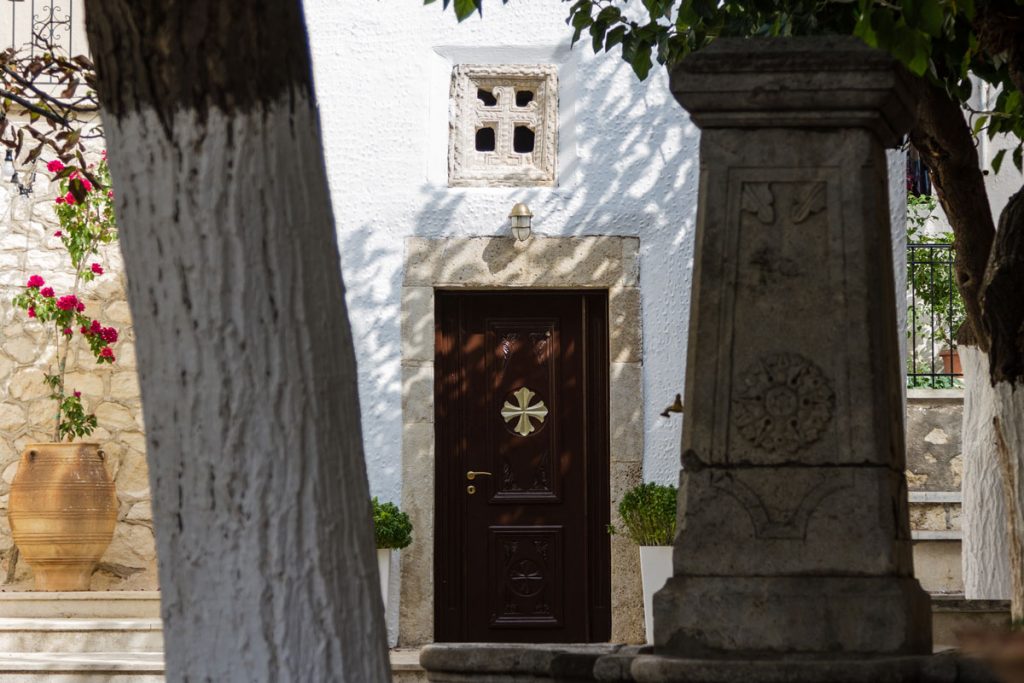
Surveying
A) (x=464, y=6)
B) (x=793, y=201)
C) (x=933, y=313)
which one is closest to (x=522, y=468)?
→ (x=933, y=313)

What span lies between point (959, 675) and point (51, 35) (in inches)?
Result: 323

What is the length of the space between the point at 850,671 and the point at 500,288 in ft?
20.0

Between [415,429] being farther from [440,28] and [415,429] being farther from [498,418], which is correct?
[440,28]

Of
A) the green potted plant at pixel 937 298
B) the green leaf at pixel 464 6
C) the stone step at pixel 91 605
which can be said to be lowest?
the stone step at pixel 91 605

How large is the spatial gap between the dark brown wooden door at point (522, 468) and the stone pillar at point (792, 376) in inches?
216

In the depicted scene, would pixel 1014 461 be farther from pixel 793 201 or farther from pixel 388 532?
pixel 388 532

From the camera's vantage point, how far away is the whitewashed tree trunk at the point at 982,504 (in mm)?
7363

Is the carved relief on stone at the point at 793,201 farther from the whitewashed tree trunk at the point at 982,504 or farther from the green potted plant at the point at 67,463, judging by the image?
the green potted plant at the point at 67,463

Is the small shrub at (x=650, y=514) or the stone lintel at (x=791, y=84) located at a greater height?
the stone lintel at (x=791, y=84)

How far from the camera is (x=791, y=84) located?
370cm

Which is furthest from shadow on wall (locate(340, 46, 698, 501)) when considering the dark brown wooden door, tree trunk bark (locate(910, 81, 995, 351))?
tree trunk bark (locate(910, 81, 995, 351))

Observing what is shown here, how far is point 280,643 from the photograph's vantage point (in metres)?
2.47

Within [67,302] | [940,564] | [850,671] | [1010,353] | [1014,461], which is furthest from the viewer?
[940,564]

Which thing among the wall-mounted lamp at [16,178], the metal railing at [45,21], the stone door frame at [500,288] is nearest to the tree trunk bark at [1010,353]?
the stone door frame at [500,288]
